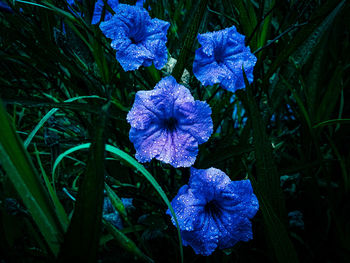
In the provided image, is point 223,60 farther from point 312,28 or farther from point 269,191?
point 269,191

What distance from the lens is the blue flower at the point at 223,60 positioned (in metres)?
0.67

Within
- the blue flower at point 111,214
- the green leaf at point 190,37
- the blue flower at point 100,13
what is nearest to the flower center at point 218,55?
the green leaf at point 190,37

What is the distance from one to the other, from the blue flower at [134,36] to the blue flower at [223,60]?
0.31 feet

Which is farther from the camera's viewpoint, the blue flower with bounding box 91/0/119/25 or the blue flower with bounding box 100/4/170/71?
the blue flower with bounding box 91/0/119/25

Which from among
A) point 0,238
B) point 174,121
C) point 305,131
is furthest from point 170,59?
point 0,238

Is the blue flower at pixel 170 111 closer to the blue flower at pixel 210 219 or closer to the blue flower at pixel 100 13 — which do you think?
the blue flower at pixel 210 219

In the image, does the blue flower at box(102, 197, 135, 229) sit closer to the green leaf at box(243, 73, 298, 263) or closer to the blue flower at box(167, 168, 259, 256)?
the blue flower at box(167, 168, 259, 256)

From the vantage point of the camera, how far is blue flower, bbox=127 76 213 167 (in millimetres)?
594

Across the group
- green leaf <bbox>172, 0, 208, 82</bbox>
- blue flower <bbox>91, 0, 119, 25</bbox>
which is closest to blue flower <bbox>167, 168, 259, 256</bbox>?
green leaf <bbox>172, 0, 208, 82</bbox>

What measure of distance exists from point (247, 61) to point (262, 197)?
1.16 ft

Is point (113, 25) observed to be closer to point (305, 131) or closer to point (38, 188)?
point (38, 188)

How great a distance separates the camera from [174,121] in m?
0.67

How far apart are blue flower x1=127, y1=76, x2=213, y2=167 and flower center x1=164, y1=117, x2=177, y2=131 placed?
0.11ft

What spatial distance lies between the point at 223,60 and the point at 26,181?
569 mm
